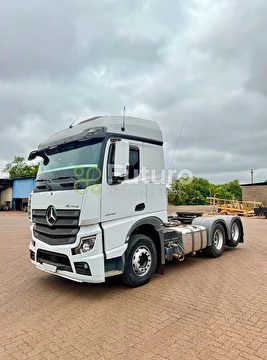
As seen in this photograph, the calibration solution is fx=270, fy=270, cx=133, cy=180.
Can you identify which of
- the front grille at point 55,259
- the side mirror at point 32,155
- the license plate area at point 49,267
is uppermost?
the side mirror at point 32,155

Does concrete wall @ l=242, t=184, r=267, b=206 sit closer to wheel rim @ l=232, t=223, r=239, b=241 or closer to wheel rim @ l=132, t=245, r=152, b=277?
wheel rim @ l=232, t=223, r=239, b=241

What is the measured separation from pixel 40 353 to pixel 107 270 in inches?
64.7

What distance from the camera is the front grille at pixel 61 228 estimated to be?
14.3ft

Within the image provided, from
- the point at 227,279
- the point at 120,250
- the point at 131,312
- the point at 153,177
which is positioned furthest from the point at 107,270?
the point at 227,279

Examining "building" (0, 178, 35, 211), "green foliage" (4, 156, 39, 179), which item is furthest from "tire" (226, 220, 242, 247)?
"green foliage" (4, 156, 39, 179)

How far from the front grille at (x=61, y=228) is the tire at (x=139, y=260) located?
1085 millimetres

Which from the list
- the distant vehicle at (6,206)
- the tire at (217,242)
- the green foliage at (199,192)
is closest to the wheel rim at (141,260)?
the tire at (217,242)

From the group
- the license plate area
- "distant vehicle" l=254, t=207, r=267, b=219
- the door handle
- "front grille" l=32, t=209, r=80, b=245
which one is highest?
the door handle

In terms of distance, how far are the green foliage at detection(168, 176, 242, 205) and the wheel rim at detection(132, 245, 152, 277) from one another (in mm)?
10090

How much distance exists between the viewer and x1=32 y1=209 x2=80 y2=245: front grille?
4.36 metres

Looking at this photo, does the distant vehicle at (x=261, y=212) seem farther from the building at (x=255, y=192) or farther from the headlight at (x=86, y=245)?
the headlight at (x=86, y=245)

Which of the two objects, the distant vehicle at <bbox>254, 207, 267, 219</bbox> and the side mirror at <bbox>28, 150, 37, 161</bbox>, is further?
the distant vehicle at <bbox>254, 207, 267, 219</bbox>

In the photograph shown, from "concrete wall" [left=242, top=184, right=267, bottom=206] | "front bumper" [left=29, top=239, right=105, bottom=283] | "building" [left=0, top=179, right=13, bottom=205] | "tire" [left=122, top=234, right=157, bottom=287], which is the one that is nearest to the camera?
"front bumper" [left=29, top=239, right=105, bottom=283]

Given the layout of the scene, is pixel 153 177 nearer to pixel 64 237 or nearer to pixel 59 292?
pixel 64 237
